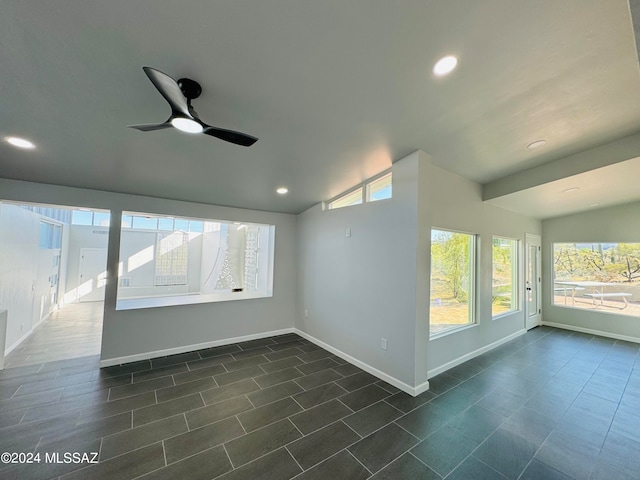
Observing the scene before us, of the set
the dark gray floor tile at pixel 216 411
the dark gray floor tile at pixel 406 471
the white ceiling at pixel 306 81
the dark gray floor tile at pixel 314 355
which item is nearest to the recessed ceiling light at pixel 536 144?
the white ceiling at pixel 306 81

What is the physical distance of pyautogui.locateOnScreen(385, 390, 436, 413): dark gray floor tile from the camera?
2596 millimetres

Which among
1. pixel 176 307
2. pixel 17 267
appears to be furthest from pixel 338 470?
pixel 17 267

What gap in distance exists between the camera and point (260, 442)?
208 centimetres

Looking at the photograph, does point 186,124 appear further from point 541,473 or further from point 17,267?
point 17,267

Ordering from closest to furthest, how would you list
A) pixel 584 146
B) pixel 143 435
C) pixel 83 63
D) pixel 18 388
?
pixel 83 63 < pixel 143 435 < pixel 18 388 < pixel 584 146

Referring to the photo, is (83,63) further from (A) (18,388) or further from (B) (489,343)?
(B) (489,343)

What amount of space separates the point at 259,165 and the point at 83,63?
165cm

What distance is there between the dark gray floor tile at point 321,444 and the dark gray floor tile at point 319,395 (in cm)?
42

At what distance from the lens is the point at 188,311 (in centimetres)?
400

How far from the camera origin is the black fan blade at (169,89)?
1.21 metres

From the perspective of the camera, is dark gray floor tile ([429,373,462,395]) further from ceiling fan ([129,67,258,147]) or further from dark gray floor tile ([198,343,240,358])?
ceiling fan ([129,67,258,147])

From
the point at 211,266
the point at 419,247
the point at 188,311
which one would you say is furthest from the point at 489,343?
the point at 211,266

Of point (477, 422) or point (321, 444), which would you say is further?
point (477, 422)

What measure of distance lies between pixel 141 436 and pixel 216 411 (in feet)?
2.02
